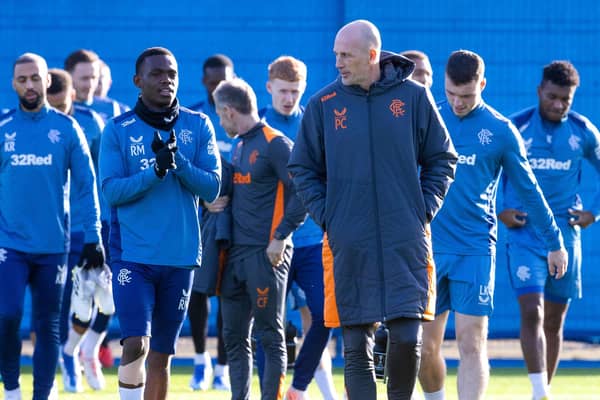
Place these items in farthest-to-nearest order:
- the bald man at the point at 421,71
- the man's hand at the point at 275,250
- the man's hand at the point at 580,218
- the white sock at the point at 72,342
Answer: the white sock at the point at 72,342
the man's hand at the point at 580,218
the bald man at the point at 421,71
the man's hand at the point at 275,250

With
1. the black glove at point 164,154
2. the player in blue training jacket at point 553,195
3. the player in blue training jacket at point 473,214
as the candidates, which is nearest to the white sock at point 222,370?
the player in blue training jacket at point 553,195

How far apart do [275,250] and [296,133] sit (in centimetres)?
150

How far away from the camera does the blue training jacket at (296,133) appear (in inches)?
384

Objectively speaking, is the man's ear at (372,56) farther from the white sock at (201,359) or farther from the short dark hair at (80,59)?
the short dark hair at (80,59)

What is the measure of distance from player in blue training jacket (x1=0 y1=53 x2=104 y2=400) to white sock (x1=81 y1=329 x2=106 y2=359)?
218 cm

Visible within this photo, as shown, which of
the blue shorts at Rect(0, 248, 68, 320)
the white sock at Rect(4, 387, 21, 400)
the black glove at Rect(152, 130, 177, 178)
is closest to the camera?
the black glove at Rect(152, 130, 177, 178)

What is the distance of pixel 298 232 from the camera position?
385 inches

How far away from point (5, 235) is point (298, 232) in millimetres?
2004

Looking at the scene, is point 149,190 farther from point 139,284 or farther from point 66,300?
point 66,300

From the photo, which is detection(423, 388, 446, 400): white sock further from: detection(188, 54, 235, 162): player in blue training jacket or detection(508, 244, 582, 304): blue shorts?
detection(188, 54, 235, 162): player in blue training jacket

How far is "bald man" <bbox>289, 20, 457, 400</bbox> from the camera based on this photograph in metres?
7.04

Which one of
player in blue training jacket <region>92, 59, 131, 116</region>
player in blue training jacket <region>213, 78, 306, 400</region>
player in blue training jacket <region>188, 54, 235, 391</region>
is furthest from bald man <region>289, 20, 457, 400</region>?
player in blue training jacket <region>92, 59, 131, 116</region>

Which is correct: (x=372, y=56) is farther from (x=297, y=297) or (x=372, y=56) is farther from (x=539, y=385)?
(x=297, y=297)

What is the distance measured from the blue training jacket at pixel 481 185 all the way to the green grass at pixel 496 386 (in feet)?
8.08
